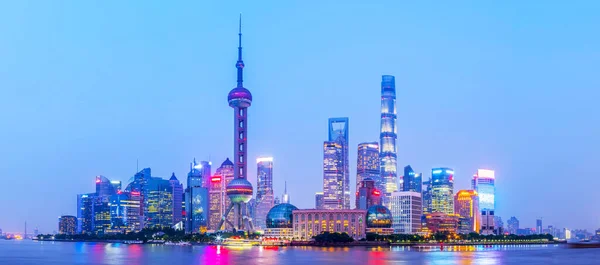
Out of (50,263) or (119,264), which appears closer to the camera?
(119,264)

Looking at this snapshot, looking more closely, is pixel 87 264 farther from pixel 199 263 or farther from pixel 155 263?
pixel 199 263

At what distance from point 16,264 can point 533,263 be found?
11469 cm

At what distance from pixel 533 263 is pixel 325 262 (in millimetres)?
47743

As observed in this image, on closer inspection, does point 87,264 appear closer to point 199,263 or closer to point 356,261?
point 199,263

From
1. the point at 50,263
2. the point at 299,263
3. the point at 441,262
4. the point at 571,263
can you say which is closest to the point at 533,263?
the point at 571,263

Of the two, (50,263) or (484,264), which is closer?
(484,264)

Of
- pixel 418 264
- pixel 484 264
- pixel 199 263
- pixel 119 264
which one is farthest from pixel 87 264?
pixel 484 264

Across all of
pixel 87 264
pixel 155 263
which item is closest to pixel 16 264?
pixel 87 264

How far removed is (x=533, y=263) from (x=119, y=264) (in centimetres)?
9042

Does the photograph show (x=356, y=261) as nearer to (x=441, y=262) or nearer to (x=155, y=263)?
(x=441, y=262)

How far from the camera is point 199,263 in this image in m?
150

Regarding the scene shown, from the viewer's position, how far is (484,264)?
152125 millimetres

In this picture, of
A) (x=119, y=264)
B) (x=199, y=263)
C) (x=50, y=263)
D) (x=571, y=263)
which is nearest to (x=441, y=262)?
(x=571, y=263)

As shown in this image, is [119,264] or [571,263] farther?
[571,263]
